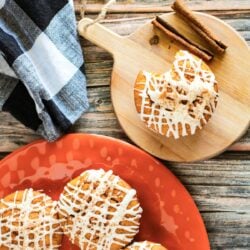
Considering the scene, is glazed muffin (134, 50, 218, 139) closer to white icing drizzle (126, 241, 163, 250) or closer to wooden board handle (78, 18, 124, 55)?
wooden board handle (78, 18, 124, 55)

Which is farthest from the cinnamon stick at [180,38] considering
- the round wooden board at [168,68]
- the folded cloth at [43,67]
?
the folded cloth at [43,67]

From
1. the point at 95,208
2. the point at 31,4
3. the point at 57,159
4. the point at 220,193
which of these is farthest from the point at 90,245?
the point at 31,4

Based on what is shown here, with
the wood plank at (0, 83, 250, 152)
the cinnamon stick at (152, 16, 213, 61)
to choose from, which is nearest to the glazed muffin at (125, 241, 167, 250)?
the wood plank at (0, 83, 250, 152)

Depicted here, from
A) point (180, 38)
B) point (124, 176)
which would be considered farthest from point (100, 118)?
point (180, 38)

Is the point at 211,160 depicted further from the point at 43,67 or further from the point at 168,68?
the point at 43,67

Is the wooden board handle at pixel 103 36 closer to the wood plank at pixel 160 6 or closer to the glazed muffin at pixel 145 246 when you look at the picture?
the wood plank at pixel 160 6

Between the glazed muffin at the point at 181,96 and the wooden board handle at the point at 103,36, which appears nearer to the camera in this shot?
the glazed muffin at the point at 181,96
